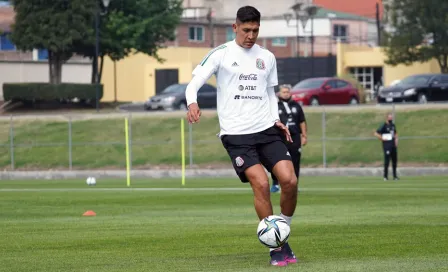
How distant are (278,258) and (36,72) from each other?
64577 mm

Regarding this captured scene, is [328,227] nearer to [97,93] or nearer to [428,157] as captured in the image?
[428,157]

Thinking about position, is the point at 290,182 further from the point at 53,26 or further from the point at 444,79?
the point at 53,26

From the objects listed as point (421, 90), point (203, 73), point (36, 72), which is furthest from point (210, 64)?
point (36, 72)

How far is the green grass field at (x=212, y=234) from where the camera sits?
1023 cm


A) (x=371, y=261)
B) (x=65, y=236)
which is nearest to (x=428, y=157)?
(x=65, y=236)

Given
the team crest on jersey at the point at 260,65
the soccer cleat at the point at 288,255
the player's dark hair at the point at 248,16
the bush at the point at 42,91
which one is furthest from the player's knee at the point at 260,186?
the bush at the point at 42,91

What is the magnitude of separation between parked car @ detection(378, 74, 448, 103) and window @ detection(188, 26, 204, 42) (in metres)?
40.5

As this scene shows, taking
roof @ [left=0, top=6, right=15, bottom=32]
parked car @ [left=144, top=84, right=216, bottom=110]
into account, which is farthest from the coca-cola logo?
roof @ [left=0, top=6, right=15, bottom=32]

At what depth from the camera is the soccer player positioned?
33.6 ft

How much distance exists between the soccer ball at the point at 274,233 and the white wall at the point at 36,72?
197 ft

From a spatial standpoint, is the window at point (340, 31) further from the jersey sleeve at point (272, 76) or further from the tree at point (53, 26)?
the jersey sleeve at point (272, 76)

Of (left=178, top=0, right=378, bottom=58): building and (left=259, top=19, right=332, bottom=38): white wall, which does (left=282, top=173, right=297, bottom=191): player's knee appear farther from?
(left=259, top=19, right=332, bottom=38): white wall

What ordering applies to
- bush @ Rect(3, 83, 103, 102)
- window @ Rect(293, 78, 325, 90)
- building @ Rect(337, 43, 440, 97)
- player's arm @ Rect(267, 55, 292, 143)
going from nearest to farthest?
player's arm @ Rect(267, 55, 292, 143) → window @ Rect(293, 78, 325, 90) → bush @ Rect(3, 83, 103, 102) → building @ Rect(337, 43, 440, 97)

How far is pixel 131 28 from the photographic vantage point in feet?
212
